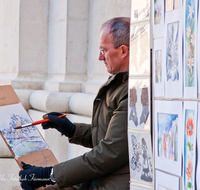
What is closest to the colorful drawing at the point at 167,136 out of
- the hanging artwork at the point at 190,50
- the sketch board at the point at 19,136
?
the hanging artwork at the point at 190,50

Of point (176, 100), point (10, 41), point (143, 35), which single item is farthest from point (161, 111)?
point (10, 41)

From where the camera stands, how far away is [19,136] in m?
2.12

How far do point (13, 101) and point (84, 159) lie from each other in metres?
0.78

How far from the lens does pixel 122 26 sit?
1823 millimetres

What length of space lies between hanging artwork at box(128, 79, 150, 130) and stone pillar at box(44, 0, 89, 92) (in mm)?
2786

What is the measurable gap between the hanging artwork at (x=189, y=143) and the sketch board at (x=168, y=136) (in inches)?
1.0

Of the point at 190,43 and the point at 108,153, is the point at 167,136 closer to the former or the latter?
the point at 190,43

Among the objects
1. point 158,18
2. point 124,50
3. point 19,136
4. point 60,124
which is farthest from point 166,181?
point 19,136

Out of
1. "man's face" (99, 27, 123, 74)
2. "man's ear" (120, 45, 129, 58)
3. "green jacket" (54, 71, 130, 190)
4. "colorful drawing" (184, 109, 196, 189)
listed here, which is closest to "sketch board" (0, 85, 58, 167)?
"green jacket" (54, 71, 130, 190)

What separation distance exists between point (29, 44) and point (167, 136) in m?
3.61

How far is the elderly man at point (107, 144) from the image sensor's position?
1.63 metres

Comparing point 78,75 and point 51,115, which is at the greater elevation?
point 78,75

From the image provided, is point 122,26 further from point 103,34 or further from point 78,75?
point 78,75

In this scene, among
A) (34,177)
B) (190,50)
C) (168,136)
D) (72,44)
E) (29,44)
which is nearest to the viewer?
(190,50)
